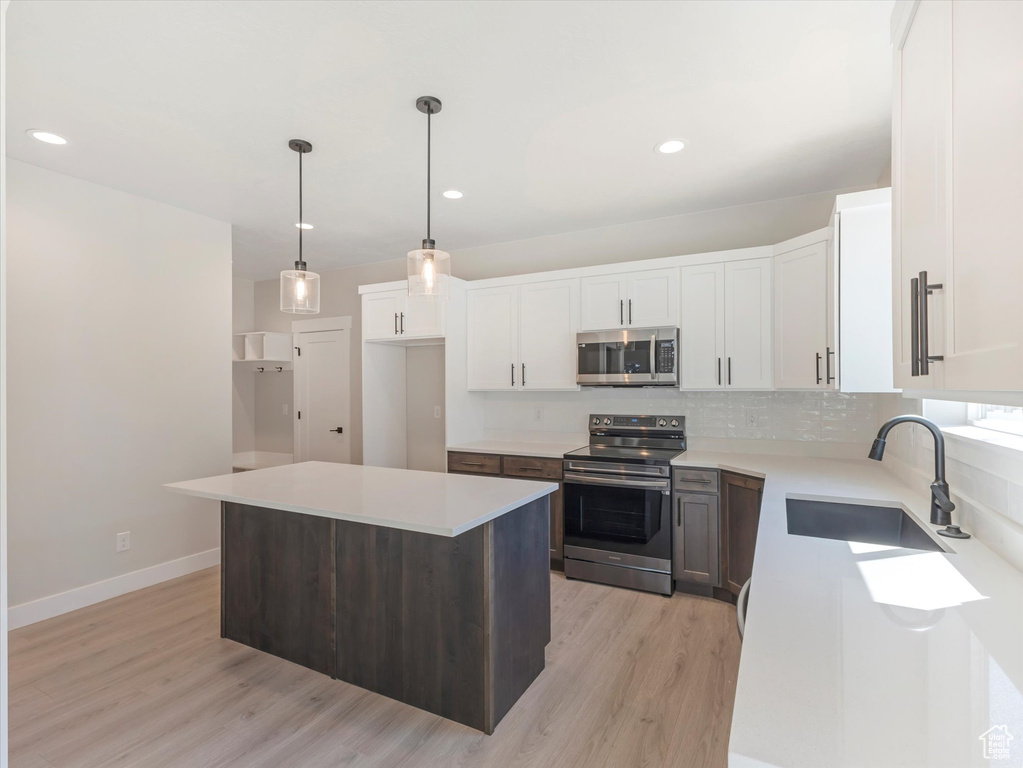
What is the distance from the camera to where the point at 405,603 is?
7.25 ft

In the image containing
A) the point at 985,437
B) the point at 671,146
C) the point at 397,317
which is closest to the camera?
the point at 985,437

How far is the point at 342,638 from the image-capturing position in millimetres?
2377

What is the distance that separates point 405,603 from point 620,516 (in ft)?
5.65

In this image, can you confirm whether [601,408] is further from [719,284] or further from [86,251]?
[86,251]

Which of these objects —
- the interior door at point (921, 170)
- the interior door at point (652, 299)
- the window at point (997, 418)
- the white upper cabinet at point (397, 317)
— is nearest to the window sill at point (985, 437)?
the window at point (997, 418)

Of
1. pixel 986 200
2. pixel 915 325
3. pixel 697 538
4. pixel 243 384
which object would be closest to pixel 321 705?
pixel 697 538

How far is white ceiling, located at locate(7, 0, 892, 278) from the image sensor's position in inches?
70.9

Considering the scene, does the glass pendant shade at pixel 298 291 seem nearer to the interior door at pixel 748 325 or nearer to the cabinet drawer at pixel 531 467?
the cabinet drawer at pixel 531 467

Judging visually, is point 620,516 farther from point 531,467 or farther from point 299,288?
point 299,288

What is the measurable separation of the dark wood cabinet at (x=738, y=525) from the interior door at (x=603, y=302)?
1.34m

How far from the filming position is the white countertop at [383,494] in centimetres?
188

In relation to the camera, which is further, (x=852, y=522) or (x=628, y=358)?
(x=628, y=358)

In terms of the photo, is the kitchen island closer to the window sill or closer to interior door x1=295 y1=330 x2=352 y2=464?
the window sill

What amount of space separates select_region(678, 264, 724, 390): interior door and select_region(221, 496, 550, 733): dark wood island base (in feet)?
5.50
